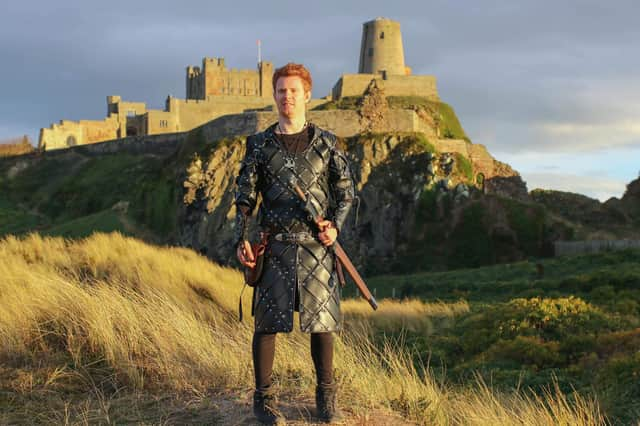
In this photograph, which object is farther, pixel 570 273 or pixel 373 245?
pixel 373 245

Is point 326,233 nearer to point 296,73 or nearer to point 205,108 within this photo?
point 296,73

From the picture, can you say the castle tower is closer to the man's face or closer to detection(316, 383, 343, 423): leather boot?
the man's face

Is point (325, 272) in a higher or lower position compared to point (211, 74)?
lower

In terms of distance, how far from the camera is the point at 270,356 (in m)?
4.93

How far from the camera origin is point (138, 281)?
1135cm

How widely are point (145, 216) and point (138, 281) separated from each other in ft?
103

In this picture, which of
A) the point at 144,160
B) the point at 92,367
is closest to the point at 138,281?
the point at 92,367

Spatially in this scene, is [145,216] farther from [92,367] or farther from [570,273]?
[92,367]

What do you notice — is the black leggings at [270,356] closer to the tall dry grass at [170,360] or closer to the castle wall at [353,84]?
the tall dry grass at [170,360]

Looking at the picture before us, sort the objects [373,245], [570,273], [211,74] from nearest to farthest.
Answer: [570,273] → [373,245] → [211,74]

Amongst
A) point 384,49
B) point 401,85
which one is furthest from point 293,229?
point 384,49

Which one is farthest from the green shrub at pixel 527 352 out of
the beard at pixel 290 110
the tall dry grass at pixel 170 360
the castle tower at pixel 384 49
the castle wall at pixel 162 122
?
the castle wall at pixel 162 122

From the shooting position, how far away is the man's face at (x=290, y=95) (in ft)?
16.6

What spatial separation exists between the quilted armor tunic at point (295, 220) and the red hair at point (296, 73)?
1.27 feet
